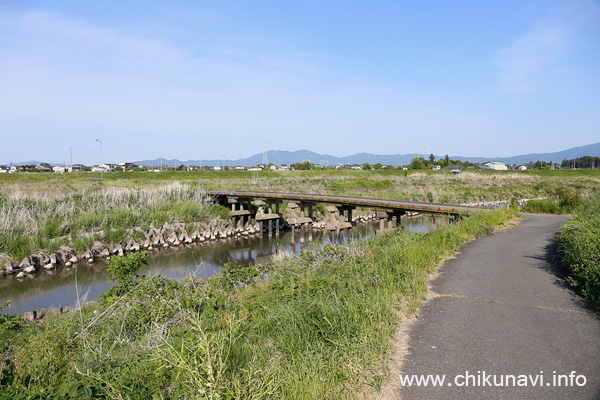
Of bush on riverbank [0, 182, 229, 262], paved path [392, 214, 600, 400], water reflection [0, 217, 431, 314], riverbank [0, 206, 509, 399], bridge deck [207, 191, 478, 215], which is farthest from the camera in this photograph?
bush on riverbank [0, 182, 229, 262]

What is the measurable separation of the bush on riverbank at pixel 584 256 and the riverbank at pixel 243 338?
2.77 meters

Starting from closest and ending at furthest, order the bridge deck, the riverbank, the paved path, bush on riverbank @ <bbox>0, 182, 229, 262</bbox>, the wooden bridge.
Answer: the riverbank, the paved path, the bridge deck, the wooden bridge, bush on riverbank @ <bbox>0, 182, 229, 262</bbox>

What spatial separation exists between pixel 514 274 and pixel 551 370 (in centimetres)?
431

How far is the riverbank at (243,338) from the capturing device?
373 cm

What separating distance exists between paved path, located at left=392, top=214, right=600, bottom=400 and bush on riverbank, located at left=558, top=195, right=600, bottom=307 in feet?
0.76

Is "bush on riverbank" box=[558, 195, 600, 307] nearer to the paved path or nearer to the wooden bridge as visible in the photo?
the paved path

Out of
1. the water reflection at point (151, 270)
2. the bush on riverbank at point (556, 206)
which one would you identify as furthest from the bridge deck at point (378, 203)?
the bush on riverbank at point (556, 206)

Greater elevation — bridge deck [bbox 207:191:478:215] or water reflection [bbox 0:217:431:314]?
bridge deck [bbox 207:191:478:215]

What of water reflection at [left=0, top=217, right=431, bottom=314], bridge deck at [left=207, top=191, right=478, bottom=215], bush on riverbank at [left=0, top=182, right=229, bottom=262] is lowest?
water reflection at [left=0, top=217, right=431, bottom=314]

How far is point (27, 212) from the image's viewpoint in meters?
21.4

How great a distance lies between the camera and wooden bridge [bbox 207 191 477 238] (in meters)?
19.4

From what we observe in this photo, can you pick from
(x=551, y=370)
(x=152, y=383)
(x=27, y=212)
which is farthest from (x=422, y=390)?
(x=27, y=212)

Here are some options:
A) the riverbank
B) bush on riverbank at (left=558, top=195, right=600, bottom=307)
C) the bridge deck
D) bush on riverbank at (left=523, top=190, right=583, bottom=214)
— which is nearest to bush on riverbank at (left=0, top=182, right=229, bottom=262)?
the bridge deck

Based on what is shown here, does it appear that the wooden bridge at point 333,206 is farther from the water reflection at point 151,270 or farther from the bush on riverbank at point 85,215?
the bush on riverbank at point 85,215
